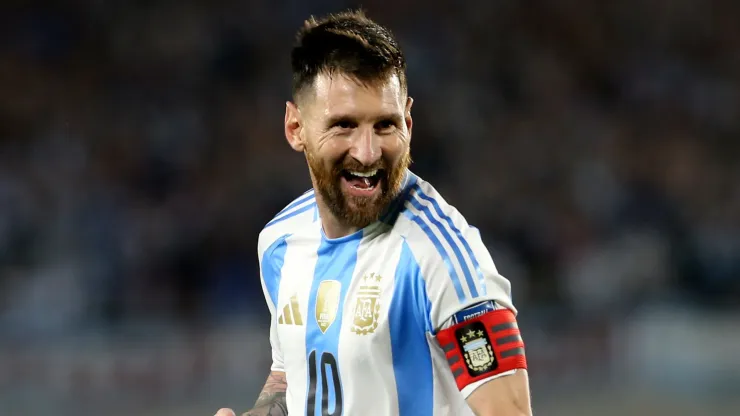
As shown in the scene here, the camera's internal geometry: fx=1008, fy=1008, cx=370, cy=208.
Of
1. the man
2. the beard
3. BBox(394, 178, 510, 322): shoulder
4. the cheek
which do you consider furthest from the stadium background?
the cheek

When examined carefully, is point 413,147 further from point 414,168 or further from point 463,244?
point 463,244

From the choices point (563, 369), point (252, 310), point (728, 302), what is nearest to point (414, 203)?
point (563, 369)

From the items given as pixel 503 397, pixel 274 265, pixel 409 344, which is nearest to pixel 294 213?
pixel 274 265

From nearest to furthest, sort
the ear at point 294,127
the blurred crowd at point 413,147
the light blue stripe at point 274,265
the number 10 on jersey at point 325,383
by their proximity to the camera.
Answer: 1. the number 10 on jersey at point 325,383
2. the ear at point 294,127
3. the light blue stripe at point 274,265
4. the blurred crowd at point 413,147

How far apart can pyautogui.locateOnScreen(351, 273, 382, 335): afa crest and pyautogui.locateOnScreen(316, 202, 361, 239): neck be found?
0.61ft

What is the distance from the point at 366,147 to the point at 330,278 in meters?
0.44

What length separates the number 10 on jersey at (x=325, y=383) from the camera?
2420mm

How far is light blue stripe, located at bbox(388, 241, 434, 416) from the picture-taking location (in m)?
2.28

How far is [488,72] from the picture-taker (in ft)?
30.3

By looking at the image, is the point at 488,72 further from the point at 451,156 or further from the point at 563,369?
the point at 563,369

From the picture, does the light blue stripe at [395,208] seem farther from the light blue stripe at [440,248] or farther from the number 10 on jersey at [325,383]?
the number 10 on jersey at [325,383]

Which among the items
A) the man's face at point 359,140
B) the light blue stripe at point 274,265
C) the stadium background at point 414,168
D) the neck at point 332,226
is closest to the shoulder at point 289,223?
the light blue stripe at point 274,265

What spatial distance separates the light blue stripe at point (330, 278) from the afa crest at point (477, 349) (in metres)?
0.38

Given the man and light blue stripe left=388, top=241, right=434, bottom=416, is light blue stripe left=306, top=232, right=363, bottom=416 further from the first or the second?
light blue stripe left=388, top=241, right=434, bottom=416
